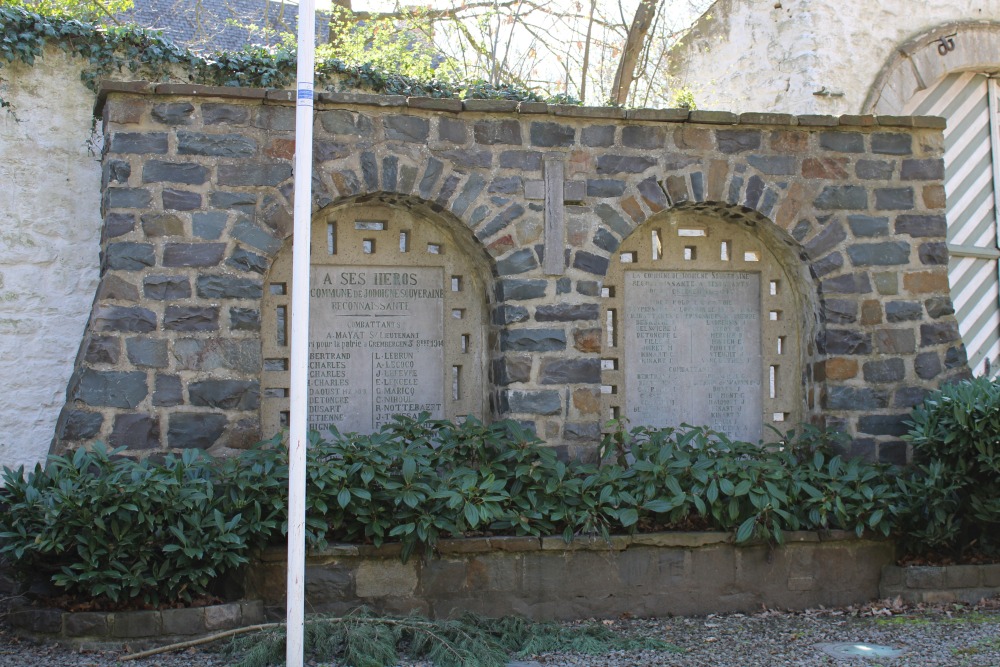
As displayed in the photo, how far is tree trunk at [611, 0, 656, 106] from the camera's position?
8.98m

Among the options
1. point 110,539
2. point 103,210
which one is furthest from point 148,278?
point 110,539

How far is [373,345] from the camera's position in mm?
5816

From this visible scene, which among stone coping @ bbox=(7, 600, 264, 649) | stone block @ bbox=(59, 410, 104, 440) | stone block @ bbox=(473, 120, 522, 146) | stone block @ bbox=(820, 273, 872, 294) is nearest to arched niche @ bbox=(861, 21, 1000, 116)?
stone block @ bbox=(820, 273, 872, 294)

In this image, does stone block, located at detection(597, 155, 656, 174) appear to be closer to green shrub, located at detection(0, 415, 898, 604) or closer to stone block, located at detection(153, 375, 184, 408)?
green shrub, located at detection(0, 415, 898, 604)

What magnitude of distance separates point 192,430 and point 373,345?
111cm

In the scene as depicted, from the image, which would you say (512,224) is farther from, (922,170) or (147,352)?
(922,170)

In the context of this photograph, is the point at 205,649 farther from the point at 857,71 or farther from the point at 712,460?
the point at 857,71

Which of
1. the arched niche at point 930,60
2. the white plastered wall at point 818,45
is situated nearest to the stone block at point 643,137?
the white plastered wall at point 818,45

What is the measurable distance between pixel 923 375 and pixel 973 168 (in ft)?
11.6

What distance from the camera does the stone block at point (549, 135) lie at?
5723mm

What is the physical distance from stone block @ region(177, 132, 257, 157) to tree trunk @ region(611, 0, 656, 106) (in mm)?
4376

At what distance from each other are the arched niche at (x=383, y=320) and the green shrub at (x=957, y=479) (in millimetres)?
2346

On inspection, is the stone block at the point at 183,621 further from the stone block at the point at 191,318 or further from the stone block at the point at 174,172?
the stone block at the point at 174,172

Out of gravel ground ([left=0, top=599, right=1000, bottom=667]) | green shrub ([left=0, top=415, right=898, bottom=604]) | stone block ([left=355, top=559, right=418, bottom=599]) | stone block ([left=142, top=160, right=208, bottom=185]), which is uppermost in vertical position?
stone block ([left=142, top=160, right=208, bottom=185])
